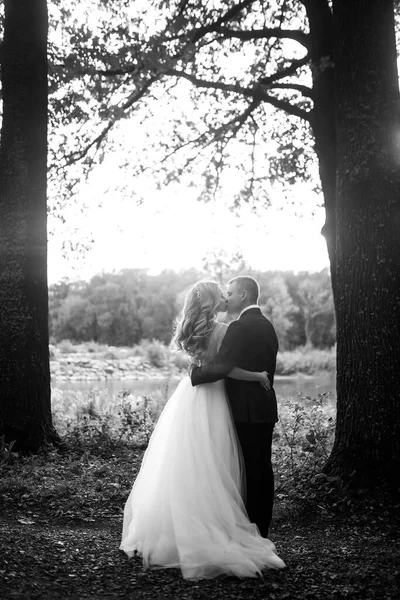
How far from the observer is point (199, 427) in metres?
4.91

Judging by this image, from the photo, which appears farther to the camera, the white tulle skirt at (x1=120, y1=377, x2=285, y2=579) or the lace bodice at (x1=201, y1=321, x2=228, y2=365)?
the lace bodice at (x1=201, y1=321, x2=228, y2=365)

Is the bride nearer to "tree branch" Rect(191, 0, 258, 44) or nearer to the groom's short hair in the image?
the groom's short hair

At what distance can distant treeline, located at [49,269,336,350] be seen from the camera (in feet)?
185

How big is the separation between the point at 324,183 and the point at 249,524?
450 centimetres

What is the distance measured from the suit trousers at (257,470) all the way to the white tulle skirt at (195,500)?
0.23 feet

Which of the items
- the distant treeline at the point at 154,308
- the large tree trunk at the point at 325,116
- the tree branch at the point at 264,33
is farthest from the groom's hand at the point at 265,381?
the distant treeline at the point at 154,308

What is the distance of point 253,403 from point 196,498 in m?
0.83

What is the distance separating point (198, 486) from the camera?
4.70 metres

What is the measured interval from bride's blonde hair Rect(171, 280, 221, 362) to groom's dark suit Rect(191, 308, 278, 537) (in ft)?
0.57

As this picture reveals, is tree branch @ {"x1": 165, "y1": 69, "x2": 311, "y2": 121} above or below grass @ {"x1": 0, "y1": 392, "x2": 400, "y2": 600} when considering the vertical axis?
above

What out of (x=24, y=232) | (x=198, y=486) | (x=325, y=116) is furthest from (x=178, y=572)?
(x=325, y=116)

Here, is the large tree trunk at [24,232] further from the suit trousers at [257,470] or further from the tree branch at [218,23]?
the suit trousers at [257,470]

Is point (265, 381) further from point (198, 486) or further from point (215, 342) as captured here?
point (198, 486)

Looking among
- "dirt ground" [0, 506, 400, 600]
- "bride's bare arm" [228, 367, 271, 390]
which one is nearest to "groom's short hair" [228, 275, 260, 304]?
"bride's bare arm" [228, 367, 271, 390]
